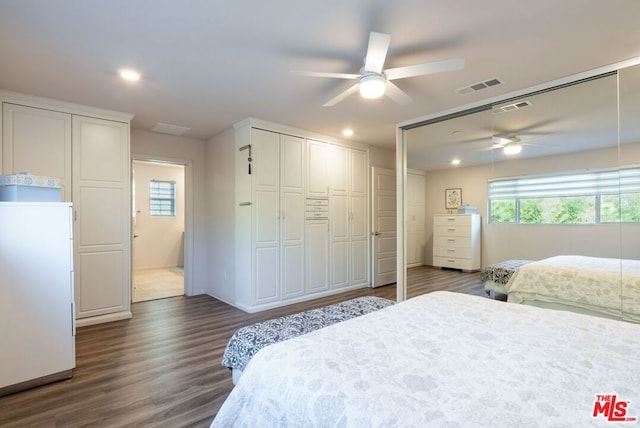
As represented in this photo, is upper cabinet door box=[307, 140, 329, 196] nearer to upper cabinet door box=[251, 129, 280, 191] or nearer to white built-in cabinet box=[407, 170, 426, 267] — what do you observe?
upper cabinet door box=[251, 129, 280, 191]

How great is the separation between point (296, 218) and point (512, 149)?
2.80 metres

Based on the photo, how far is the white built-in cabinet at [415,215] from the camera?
428 centimetres

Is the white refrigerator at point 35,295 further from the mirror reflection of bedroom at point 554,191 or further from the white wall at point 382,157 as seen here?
the white wall at point 382,157

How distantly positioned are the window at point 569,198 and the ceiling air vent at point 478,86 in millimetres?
1015

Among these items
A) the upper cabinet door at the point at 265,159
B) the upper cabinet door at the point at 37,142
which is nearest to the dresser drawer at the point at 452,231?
the upper cabinet door at the point at 265,159

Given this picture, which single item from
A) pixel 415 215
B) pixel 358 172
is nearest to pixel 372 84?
pixel 415 215

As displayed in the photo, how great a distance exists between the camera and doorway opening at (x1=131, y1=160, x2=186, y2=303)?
23.6 feet

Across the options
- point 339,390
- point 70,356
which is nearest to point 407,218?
point 339,390

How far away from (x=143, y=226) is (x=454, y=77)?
7.10 metres

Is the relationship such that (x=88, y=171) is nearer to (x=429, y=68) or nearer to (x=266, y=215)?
(x=266, y=215)

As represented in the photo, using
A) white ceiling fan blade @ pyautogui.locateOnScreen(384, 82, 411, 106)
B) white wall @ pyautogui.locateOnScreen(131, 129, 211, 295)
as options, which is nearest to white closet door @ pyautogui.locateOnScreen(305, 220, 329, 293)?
white wall @ pyautogui.locateOnScreen(131, 129, 211, 295)

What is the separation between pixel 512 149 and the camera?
3363 mm

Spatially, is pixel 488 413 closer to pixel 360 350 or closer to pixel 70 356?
pixel 360 350

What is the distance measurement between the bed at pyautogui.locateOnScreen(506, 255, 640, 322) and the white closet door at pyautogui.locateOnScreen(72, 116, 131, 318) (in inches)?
177
